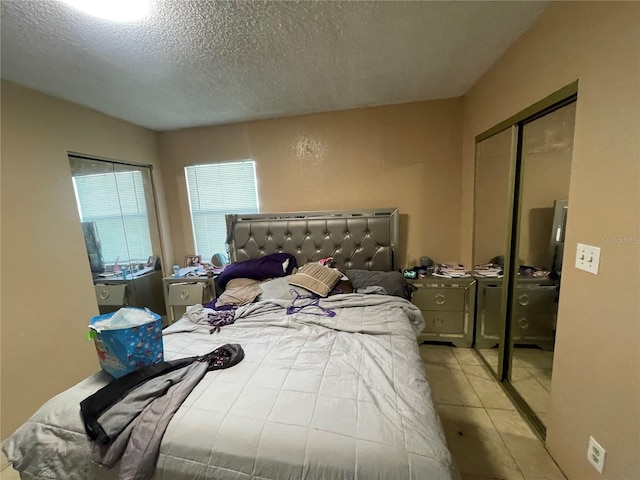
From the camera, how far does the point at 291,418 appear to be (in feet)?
3.27

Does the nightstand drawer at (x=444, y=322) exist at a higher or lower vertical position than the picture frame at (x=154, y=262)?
lower

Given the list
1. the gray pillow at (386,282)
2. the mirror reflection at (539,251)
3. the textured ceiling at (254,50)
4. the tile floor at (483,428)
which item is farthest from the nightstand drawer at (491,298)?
the textured ceiling at (254,50)

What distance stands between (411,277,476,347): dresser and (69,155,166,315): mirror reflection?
2.93 meters

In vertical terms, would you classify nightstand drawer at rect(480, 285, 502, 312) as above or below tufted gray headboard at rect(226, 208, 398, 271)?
below

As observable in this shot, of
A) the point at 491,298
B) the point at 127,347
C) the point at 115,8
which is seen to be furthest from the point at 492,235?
the point at 115,8

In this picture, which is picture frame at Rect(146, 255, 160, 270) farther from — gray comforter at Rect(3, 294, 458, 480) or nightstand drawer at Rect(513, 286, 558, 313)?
nightstand drawer at Rect(513, 286, 558, 313)

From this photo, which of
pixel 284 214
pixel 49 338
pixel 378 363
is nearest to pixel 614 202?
pixel 378 363

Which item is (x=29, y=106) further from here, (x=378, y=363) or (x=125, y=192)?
(x=378, y=363)

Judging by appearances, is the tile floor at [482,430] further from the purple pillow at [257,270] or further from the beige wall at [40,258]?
the purple pillow at [257,270]

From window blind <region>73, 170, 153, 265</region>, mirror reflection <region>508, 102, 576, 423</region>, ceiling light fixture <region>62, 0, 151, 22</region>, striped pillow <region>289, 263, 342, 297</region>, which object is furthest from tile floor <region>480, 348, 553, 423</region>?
window blind <region>73, 170, 153, 265</region>

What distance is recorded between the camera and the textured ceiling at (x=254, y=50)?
130cm

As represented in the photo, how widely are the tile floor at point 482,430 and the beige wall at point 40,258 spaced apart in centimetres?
50

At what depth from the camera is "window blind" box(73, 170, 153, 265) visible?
2352mm

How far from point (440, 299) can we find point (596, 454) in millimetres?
1418
